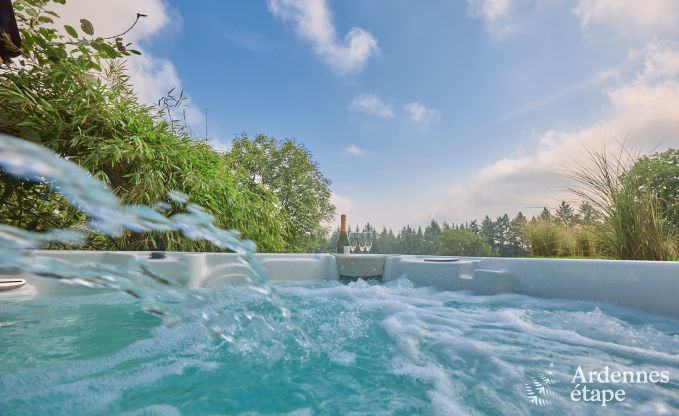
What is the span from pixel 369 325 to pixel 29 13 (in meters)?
3.15

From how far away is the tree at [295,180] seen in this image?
42.5ft

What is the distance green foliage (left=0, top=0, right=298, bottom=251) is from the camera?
2.68 meters

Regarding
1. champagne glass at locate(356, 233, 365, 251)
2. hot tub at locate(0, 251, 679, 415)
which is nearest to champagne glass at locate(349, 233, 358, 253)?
champagne glass at locate(356, 233, 365, 251)

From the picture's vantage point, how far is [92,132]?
10.2 ft

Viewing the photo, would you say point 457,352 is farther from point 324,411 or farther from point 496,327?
point 324,411

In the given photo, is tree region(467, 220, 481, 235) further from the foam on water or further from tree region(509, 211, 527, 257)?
the foam on water

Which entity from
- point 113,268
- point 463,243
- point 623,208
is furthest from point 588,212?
point 463,243

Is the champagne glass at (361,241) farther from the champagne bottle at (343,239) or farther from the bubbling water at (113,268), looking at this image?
the bubbling water at (113,268)

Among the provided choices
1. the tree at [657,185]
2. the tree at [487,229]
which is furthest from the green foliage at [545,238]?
the tree at [487,229]

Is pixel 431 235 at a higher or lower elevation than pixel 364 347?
higher

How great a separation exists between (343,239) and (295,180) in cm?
1049

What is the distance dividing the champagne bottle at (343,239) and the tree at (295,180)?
380 inches

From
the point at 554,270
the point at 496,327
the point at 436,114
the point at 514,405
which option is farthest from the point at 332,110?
the point at 514,405

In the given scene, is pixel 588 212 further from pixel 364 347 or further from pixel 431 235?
pixel 431 235
